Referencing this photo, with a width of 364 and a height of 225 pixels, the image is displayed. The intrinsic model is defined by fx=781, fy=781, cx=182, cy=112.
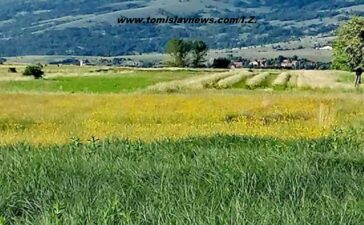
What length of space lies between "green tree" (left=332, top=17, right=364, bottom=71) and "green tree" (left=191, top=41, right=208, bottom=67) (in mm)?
42398

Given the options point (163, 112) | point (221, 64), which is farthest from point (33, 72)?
point (163, 112)

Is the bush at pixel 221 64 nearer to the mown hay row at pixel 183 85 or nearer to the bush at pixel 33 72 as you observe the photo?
the bush at pixel 33 72

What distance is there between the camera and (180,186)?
6906mm

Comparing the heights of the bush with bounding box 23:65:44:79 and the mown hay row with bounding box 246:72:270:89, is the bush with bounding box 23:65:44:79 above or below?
below

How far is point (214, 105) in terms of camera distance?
31.0m

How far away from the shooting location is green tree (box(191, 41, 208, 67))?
385ft

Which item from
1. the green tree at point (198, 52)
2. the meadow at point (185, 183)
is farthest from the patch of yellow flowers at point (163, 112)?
the green tree at point (198, 52)

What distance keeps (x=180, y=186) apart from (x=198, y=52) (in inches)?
4441

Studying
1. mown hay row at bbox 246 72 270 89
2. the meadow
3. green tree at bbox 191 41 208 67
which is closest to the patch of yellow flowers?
the meadow

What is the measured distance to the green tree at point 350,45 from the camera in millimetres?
72188

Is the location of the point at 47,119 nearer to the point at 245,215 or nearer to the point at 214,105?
the point at 214,105

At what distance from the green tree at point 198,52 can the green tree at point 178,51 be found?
993 millimetres

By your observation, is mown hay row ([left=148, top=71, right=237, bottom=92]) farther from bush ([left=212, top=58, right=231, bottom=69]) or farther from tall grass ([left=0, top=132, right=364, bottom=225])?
bush ([left=212, top=58, right=231, bottom=69])

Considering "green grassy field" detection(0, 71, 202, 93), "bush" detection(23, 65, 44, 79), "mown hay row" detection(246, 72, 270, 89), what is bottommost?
"bush" detection(23, 65, 44, 79)
